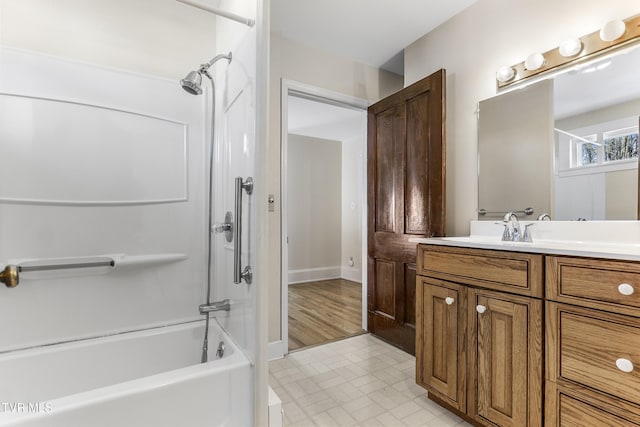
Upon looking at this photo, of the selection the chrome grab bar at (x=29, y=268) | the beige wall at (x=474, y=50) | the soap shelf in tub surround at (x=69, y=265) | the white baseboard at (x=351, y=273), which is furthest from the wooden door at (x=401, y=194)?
the white baseboard at (x=351, y=273)

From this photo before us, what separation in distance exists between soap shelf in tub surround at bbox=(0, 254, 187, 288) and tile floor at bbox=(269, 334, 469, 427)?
111 centimetres

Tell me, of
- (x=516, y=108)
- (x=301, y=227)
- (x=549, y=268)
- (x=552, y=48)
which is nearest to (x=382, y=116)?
(x=516, y=108)

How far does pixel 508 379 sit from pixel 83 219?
7.13 feet

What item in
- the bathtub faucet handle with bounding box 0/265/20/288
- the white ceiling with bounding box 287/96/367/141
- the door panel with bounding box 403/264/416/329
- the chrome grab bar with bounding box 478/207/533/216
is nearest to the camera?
the bathtub faucet handle with bounding box 0/265/20/288

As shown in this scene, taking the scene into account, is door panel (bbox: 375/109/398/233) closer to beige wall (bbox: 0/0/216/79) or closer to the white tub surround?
the white tub surround

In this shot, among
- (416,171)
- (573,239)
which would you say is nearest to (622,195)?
(573,239)

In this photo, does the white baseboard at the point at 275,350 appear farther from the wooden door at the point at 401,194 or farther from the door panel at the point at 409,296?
the door panel at the point at 409,296

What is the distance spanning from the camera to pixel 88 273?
1607mm

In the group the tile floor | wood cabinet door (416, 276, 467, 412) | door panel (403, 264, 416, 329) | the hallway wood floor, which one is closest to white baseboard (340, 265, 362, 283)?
the hallway wood floor

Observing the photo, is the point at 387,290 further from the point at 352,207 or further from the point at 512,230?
the point at 352,207

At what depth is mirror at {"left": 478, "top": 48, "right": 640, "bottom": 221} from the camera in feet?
4.90

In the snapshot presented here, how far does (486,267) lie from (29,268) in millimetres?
2154

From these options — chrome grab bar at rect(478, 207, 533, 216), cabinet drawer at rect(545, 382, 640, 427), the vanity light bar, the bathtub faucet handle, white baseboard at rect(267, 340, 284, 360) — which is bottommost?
white baseboard at rect(267, 340, 284, 360)

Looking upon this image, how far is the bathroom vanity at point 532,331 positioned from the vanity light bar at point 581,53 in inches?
34.4
